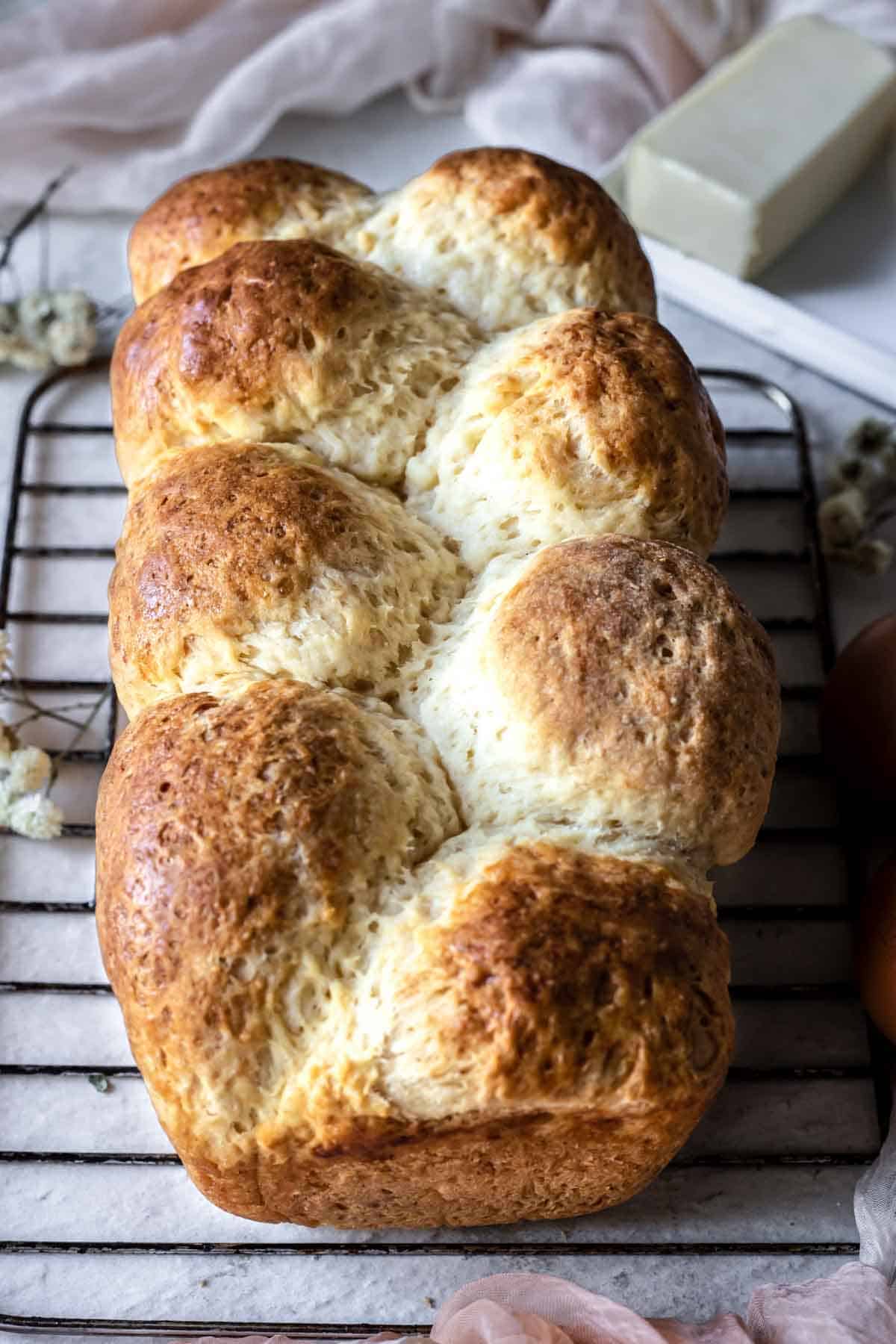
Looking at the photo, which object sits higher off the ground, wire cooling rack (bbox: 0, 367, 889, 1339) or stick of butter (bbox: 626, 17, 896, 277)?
stick of butter (bbox: 626, 17, 896, 277)

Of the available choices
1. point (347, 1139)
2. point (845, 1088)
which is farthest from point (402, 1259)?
point (845, 1088)

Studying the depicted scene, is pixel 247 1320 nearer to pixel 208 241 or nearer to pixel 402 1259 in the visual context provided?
pixel 402 1259

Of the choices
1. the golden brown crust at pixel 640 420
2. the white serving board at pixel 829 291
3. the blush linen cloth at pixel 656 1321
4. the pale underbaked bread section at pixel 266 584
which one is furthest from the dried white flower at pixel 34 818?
the white serving board at pixel 829 291

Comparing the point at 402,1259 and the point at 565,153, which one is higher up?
the point at 565,153

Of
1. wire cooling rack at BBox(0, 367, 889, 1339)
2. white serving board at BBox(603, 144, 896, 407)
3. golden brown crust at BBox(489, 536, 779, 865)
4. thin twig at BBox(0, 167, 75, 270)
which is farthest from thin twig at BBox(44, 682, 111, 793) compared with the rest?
white serving board at BBox(603, 144, 896, 407)

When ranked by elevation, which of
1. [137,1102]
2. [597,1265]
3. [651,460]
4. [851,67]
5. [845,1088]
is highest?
[851,67]

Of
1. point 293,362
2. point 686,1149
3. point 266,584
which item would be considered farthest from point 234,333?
point 686,1149

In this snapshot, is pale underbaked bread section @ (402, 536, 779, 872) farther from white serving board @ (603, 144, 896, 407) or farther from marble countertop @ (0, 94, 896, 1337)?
white serving board @ (603, 144, 896, 407)

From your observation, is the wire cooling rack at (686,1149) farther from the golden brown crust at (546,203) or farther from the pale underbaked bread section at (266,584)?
the golden brown crust at (546,203)
